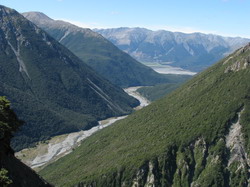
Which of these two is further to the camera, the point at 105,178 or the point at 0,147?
the point at 105,178

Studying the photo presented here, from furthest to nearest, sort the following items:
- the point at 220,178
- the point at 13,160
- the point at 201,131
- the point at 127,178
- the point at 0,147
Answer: the point at 201,131 < the point at 127,178 < the point at 220,178 < the point at 13,160 < the point at 0,147

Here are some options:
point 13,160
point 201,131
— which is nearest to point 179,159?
point 201,131

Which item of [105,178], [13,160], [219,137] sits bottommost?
[105,178]

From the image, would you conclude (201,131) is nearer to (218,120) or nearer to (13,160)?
(218,120)

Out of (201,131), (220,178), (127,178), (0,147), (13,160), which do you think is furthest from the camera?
(201,131)

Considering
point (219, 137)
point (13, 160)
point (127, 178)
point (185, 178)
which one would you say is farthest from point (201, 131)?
point (13, 160)

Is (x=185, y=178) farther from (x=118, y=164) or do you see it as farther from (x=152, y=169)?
(x=118, y=164)

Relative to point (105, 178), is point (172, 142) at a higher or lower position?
higher
